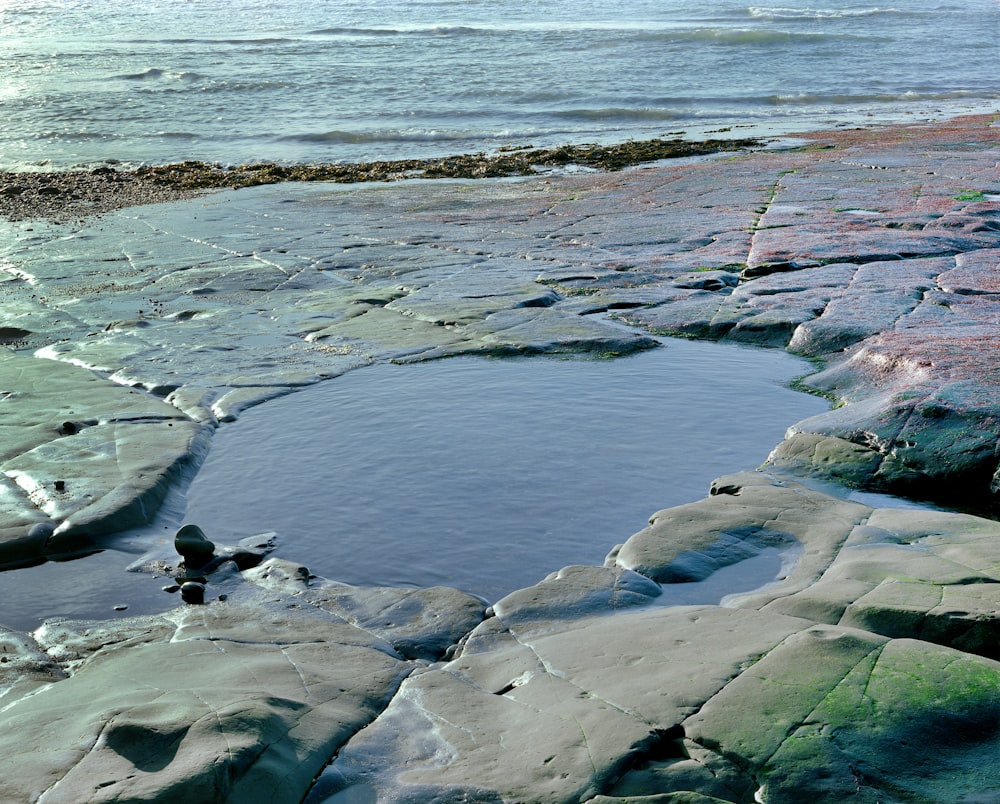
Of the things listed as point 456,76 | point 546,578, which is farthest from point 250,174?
point 456,76

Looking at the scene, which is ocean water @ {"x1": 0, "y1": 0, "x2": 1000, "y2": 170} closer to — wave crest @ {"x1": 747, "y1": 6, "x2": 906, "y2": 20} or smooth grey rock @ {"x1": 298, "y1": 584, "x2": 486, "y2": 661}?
wave crest @ {"x1": 747, "y1": 6, "x2": 906, "y2": 20}

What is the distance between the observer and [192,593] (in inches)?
152

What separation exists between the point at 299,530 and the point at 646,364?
8.83ft

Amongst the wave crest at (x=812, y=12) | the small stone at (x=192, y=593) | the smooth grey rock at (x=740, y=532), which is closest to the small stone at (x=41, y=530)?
the small stone at (x=192, y=593)

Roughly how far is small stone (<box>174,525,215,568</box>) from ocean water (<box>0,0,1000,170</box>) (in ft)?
47.8

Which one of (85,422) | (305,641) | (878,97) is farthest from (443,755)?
(878,97)

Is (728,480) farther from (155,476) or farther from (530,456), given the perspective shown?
(155,476)

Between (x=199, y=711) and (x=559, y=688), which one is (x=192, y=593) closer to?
(x=199, y=711)

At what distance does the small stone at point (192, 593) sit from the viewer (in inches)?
151

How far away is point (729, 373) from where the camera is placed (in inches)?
242

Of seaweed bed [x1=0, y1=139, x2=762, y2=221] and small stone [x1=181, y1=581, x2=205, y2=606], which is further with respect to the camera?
seaweed bed [x1=0, y1=139, x2=762, y2=221]

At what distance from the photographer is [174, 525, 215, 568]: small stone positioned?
4.10 meters

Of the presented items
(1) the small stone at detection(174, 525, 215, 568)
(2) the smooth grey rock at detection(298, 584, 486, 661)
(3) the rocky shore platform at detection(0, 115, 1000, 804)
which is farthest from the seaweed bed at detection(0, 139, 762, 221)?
(2) the smooth grey rock at detection(298, 584, 486, 661)

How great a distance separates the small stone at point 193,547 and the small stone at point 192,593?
216 mm
